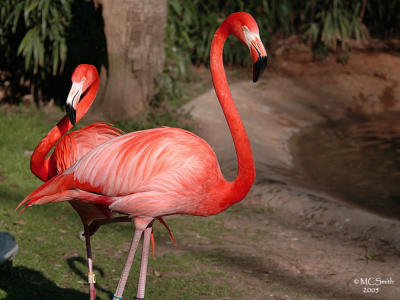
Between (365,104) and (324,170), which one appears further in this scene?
(365,104)

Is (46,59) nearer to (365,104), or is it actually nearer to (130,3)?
(130,3)

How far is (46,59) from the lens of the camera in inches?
318

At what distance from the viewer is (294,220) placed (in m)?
5.14

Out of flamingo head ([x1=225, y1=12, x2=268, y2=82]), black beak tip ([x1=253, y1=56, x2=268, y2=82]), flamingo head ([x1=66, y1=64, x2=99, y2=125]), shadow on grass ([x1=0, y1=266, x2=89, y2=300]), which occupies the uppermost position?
flamingo head ([x1=225, y1=12, x2=268, y2=82])

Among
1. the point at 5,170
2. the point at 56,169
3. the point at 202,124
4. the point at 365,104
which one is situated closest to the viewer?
the point at 56,169

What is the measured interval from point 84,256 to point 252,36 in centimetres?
231

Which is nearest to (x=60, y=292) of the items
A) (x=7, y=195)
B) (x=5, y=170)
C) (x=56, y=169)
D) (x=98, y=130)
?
(x=56, y=169)

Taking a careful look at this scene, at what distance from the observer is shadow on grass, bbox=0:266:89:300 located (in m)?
3.65

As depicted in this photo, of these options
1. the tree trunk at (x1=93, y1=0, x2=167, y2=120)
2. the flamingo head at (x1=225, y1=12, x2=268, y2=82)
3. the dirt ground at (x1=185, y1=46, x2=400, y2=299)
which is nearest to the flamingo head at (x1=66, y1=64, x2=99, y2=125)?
the flamingo head at (x1=225, y1=12, x2=268, y2=82)

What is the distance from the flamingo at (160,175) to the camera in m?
2.89

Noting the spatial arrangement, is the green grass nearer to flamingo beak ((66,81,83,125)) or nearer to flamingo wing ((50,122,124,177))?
flamingo wing ((50,122,124,177))

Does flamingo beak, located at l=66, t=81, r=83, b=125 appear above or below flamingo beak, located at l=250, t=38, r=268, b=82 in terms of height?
below

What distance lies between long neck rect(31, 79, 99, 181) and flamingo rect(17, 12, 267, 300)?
0.50 meters

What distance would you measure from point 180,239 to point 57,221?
3.53 ft
